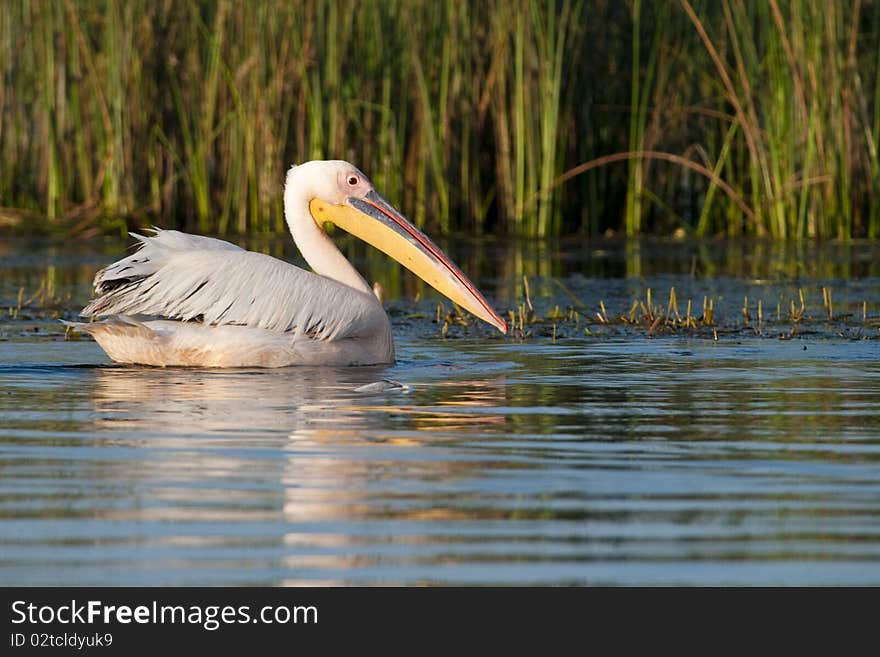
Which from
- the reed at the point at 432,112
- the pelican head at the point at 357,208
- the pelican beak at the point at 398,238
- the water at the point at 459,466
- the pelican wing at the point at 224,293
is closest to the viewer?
the water at the point at 459,466

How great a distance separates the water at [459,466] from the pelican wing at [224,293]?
0.22 m

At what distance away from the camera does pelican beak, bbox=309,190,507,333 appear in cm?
825

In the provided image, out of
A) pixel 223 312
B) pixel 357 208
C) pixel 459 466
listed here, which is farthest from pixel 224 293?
pixel 459 466

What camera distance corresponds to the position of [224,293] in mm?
7637

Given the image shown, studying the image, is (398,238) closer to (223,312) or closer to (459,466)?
(223,312)

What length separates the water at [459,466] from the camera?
4.05 m

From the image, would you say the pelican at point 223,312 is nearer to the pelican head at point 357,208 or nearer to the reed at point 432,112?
the pelican head at point 357,208

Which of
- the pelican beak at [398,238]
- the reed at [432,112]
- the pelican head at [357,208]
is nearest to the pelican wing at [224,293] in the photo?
the pelican beak at [398,238]

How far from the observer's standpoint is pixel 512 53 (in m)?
14.1

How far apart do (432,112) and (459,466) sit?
9253 mm

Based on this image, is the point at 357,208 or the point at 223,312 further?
the point at 357,208
